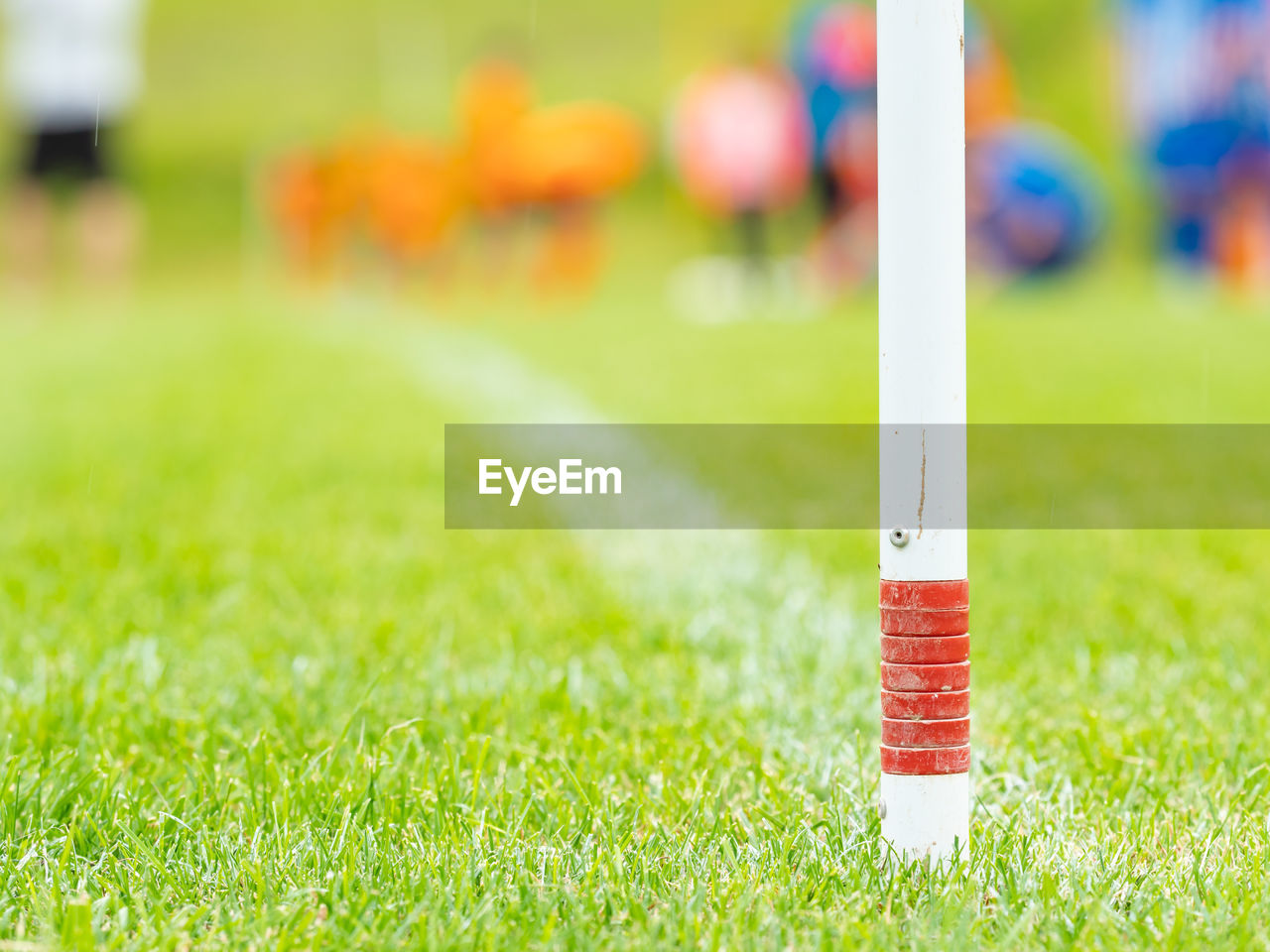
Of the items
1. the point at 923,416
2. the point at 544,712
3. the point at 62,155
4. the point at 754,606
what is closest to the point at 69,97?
the point at 62,155

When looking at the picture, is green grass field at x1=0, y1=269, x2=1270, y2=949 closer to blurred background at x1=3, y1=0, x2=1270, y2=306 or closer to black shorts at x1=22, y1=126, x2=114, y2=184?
black shorts at x1=22, y1=126, x2=114, y2=184

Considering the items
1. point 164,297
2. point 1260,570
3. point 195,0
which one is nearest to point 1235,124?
point 1260,570

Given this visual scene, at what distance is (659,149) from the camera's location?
1103 inches

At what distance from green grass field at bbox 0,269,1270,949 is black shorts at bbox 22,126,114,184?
21.7 feet

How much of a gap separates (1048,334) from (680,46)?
27645 mm

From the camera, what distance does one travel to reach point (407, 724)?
1.83 meters

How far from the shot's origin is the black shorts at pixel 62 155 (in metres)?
9.97

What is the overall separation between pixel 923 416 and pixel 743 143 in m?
15.5

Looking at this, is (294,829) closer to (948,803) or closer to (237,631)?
(948,803)

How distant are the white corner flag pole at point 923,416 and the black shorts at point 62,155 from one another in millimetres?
9490

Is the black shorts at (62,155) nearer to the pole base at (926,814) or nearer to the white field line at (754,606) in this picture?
the white field line at (754,606)

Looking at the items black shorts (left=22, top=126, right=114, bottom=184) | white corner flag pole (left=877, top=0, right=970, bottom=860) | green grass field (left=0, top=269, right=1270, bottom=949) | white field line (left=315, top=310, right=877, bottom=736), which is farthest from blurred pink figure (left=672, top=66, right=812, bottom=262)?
white corner flag pole (left=877, top=0, right=970, bottom=860)

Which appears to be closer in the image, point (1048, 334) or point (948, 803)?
point (948, 803)

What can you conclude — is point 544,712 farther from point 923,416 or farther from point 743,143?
point 743,143
